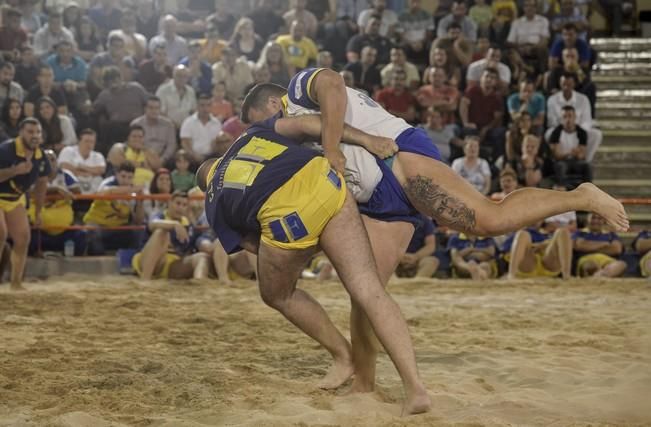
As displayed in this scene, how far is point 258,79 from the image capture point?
10.8 meters

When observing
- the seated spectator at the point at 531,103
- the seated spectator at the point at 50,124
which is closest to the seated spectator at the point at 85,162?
the seated spectator at the point at 50,124

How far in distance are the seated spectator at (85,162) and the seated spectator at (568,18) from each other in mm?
5725

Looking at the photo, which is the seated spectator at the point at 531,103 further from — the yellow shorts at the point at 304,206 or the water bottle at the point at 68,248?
the yellow shorts at the point at 304,206

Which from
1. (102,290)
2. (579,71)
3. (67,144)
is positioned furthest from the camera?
(579,71)

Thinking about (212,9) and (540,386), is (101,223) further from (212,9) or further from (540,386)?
(540,386)

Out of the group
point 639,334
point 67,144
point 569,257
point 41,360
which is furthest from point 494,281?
point 41,360

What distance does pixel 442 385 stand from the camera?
4.05m

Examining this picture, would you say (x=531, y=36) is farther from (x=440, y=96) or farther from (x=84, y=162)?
(x=84, y=162)

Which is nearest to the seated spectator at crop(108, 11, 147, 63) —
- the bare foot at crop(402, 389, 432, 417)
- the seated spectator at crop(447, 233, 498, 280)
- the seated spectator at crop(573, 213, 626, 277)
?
the seated spectator at crop(447, 233, 498, 280)

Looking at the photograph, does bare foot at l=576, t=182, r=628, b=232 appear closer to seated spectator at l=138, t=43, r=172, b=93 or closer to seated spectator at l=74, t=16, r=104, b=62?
seated spectator at l=138, t=43, r=172, b=93

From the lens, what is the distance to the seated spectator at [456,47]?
37.9 ft

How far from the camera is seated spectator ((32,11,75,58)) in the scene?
36.3ft

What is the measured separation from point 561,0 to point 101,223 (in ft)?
20.9

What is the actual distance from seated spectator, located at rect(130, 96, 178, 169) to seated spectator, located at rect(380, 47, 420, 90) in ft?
8.23
